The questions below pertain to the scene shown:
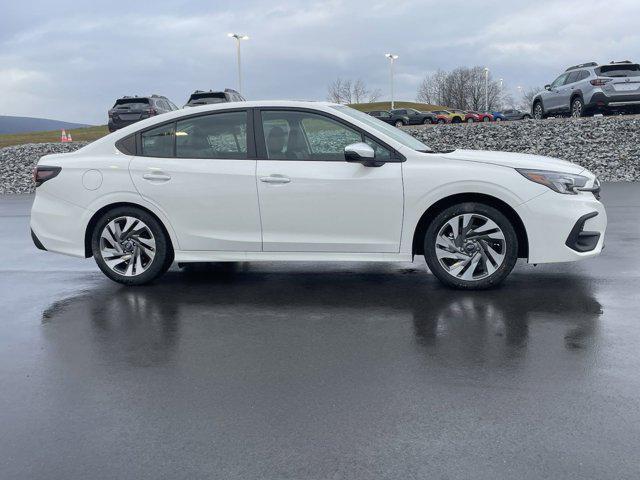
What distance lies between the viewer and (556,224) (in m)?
6.16

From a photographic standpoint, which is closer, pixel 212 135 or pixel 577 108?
pixel 212 135

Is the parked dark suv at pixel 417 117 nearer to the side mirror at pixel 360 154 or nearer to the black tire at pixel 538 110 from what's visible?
the black tire at pixel 538 110

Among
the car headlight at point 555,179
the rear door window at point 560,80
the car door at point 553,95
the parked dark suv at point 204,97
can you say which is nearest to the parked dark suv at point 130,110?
the parked dark suv at point 204,97

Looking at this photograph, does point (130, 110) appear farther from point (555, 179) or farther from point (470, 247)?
point (555, 179)

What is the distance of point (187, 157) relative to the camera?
22.4ft

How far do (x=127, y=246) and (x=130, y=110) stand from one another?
2288 centimetres

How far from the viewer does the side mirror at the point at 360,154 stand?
Result: 6242mm

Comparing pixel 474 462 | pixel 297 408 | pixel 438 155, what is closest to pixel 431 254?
pixel 438 155

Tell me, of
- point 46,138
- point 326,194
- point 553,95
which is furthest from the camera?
point 46,138

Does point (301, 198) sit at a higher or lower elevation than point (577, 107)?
lower

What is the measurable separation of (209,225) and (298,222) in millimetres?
855

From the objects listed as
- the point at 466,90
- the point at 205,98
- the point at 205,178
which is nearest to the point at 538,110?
the point at 205,98

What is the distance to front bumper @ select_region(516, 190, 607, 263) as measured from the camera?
6160 mm

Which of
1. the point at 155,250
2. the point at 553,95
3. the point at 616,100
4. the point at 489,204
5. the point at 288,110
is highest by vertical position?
the point at 553,95
